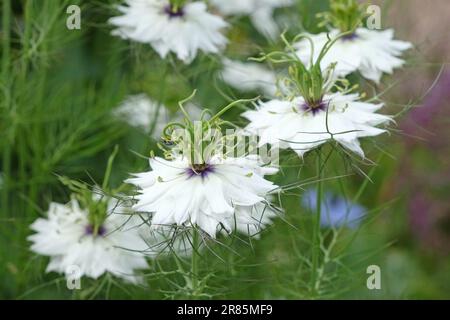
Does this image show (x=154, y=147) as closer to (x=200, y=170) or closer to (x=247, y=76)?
(x=247, y=76)

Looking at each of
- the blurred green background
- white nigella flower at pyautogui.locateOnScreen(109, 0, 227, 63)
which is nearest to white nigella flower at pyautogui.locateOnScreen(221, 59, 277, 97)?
the blurred green background

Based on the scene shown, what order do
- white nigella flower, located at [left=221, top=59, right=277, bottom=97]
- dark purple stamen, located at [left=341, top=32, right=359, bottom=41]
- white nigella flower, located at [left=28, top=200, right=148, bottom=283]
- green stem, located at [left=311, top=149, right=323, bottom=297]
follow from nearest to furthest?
green stem, located at [left=311, top=149, right=323, bottom=297] → white nigella flower, located at [left=28, top=200, right=148, bottom=283] → dark purple stamen, located at [left=341, top=32, right=359, bottom=41] → white nigella flower, located at [left=221, top=59, right=277, bottom=97]

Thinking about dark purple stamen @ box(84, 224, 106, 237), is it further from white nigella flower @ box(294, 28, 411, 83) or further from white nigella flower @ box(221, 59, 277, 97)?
white nigella flower @ box(221, 59, 277, 97)

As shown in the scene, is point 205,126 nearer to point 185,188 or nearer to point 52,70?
point 185,188

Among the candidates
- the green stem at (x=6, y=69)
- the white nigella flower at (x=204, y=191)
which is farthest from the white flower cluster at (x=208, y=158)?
the green stem at (x=6, y=69)

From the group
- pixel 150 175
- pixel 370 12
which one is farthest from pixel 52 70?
pixel 150 175

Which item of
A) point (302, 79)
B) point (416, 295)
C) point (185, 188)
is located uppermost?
point (302, 79)

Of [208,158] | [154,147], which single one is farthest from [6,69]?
[208,158]
